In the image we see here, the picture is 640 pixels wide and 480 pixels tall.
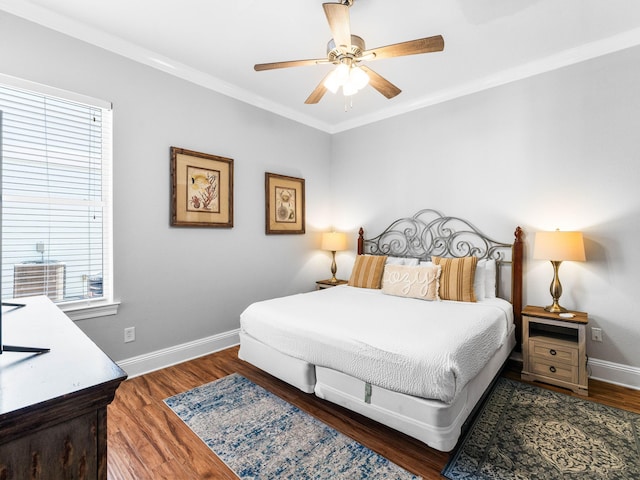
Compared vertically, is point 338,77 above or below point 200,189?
above

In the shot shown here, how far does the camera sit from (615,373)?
2693mm

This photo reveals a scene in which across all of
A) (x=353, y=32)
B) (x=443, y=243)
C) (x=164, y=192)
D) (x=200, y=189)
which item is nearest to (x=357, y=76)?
(x=353, y=32)

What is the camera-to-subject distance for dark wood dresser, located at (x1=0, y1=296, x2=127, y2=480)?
72 centimetres

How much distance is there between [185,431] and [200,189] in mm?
2111

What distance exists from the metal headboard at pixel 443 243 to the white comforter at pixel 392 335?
389 millimetres

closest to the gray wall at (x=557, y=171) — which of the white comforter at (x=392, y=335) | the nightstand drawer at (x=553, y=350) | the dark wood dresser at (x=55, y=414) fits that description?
the nightstand drawer at (x=553, y=350)

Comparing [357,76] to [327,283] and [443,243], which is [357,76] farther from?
[327,283]

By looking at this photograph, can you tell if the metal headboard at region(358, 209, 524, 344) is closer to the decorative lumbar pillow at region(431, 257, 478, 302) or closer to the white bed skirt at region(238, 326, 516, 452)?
the decorative lumbar pillow at region(431, 257, 478, 302)

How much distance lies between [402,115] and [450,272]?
81.2 inches

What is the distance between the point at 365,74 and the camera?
2.20 meters

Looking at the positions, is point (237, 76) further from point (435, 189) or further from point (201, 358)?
point (201, 358)

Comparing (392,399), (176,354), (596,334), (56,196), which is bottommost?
→ (176,354)

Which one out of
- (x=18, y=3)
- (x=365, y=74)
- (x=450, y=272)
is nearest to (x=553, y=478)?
(x=450, y=272)

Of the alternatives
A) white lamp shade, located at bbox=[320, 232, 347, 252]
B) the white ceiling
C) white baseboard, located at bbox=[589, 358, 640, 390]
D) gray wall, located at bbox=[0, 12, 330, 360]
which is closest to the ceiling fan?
the white ceiling
